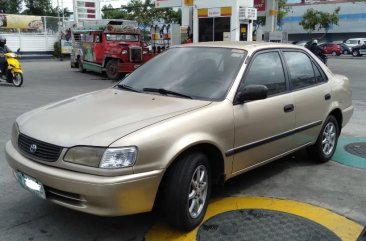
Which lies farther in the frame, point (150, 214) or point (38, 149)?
point (150, 214)

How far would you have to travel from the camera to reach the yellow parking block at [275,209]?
3719 millimetres

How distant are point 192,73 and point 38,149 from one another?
5.76 feet

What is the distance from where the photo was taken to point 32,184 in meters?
3.61

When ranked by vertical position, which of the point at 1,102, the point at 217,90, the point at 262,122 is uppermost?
the point at 217,90

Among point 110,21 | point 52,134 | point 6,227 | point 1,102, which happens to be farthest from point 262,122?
point 110,21

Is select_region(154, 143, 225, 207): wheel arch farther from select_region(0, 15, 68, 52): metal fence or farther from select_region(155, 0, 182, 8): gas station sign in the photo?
select_region(0, 15, 68, 52): metal fence

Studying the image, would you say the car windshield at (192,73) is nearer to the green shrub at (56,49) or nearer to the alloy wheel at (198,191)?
the alloy wheel at (198,191)

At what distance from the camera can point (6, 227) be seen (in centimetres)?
384

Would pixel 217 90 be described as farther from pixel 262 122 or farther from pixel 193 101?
pixel 262 122

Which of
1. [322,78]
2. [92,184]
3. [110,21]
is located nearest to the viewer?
[92,184]

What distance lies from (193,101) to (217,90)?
1.02 ft

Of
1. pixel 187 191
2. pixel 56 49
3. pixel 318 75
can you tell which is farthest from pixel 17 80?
pixel 56 49

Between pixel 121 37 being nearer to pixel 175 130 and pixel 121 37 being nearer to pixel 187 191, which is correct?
pixel 175 130

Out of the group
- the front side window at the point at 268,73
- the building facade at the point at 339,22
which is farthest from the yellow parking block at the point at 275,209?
Result: the building facade at the point at 339,22
